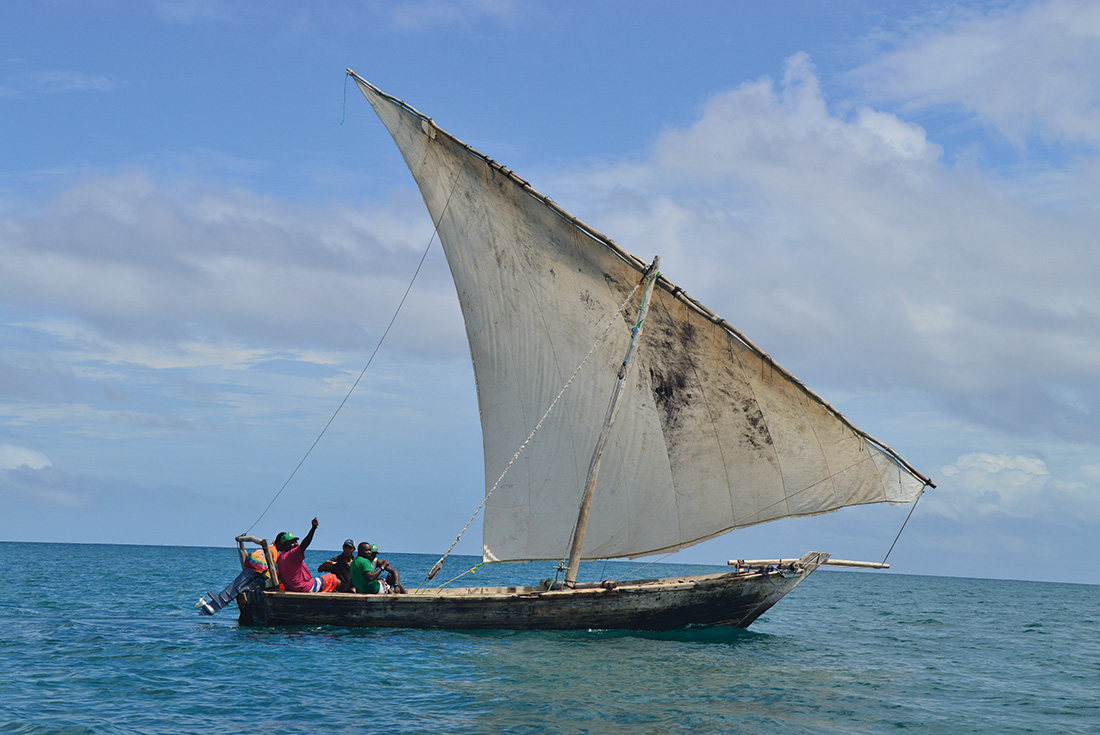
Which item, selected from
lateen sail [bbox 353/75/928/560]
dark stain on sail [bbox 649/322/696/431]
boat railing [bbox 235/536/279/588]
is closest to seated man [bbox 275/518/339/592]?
boat railing [bbox 235/536/279/588]

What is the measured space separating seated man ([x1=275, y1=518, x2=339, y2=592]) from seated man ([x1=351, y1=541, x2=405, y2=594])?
1.87ft

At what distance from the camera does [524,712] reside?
498 inches

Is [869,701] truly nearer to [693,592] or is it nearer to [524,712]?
[693,592]

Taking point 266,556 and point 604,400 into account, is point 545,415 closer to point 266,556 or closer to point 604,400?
point 604,400

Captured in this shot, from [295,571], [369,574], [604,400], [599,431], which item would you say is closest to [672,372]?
[604,400]

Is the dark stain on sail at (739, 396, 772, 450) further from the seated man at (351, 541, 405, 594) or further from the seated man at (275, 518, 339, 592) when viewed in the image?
the seated man at (275, 518, 339, 592)

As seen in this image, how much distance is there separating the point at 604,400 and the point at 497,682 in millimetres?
6933

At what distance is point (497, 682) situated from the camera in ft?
47.6

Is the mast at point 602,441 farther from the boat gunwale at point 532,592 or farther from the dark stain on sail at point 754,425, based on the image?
the dark stain on sail at point 754,425

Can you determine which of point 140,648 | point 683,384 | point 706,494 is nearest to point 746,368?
point 683,384

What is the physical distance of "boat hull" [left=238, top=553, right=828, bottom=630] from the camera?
724 inches

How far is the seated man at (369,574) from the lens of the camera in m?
18.8

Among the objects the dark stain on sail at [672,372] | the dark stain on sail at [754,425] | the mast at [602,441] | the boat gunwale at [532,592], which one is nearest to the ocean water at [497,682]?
the boat gunwale at [532,592]

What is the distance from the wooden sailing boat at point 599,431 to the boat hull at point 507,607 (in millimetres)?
40
